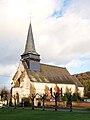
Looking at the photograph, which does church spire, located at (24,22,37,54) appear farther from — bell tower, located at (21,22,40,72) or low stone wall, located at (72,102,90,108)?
low stone wall, located at (72,102,90,108)

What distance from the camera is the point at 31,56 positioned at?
235 ft

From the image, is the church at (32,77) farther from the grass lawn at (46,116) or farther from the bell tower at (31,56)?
the grass lawn at (46,116)

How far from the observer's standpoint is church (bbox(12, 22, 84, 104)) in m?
69.4

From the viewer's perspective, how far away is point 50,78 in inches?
2936

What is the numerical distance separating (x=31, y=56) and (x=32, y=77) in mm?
6222

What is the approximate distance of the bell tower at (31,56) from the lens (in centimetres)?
7125

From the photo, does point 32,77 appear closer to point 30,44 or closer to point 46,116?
point 30,44

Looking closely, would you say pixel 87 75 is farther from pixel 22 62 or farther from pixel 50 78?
pixel 22 62

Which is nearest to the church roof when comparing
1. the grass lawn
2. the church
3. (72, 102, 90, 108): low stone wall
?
the church

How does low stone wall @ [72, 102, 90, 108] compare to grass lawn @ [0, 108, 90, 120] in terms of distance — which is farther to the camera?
low stone wall @ [72, 102, 90, 108]

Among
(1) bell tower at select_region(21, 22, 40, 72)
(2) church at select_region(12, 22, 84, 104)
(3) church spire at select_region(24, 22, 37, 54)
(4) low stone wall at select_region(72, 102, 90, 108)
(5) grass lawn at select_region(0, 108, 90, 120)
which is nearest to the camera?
(5) grass lawn at select_region(0, 108, 90, 120)

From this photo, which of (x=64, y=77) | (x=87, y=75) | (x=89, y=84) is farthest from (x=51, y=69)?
(x=87, y=75)

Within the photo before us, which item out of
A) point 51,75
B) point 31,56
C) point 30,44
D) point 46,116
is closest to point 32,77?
point 31,56

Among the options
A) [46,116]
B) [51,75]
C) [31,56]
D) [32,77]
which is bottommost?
[46,116]
